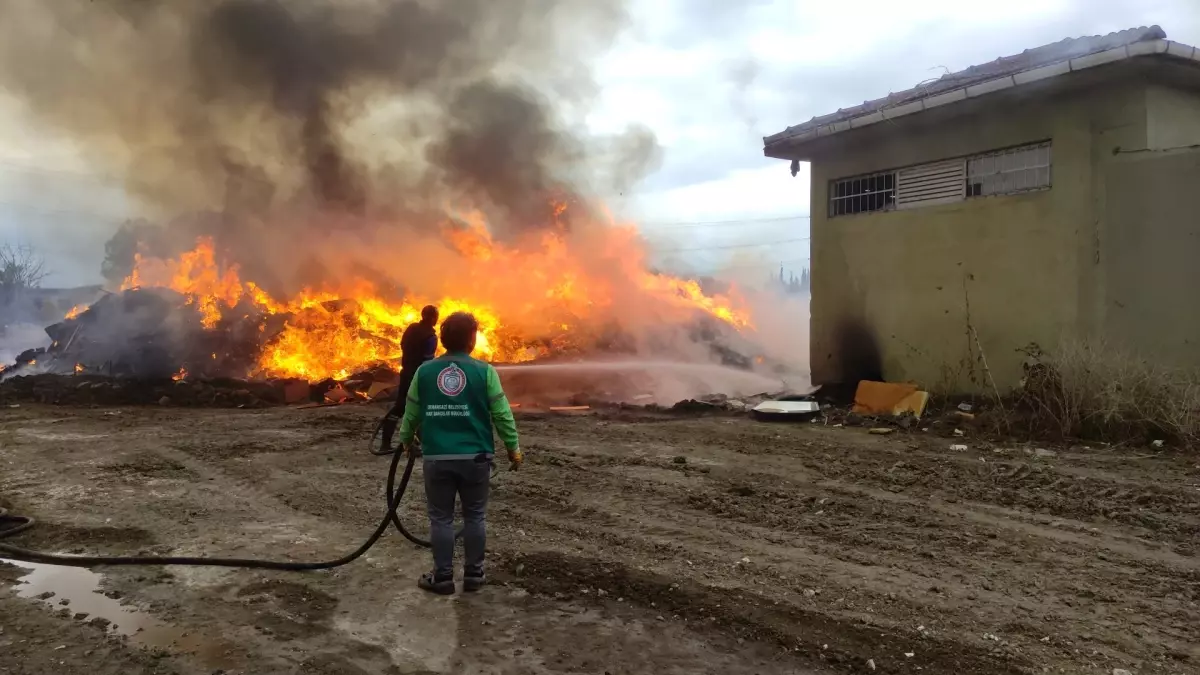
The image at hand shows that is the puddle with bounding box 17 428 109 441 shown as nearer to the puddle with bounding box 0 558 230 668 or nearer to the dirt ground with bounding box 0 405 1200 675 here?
the dirt ground with bounding box 0 405 1200 675

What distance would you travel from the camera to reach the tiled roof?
28.4 feet

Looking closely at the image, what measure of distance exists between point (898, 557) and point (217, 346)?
49.6 ft

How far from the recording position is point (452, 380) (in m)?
4.20

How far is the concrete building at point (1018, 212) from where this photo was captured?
29.3ft

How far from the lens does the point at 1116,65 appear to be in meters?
8.56

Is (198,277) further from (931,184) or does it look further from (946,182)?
(946,182)

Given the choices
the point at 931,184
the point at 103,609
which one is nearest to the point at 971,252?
the point at 931,184

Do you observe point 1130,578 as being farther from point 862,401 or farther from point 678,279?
point 678,279

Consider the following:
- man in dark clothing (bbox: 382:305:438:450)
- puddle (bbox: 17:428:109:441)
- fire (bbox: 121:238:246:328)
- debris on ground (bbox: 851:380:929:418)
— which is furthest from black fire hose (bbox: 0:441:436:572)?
fire (bbox: 121:238:246:328)

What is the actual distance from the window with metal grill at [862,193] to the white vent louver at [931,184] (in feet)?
0.61

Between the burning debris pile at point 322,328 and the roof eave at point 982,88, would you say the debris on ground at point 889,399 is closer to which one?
the roof eave at point 982,88

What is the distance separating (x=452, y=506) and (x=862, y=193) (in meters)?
9.76

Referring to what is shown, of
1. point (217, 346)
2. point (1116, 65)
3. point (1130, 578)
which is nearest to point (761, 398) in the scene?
point (1116, 65)

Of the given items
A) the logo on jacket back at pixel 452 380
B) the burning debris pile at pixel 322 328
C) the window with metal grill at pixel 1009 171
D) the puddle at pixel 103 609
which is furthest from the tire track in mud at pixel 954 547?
the burning debris pile at pixel 322 328
